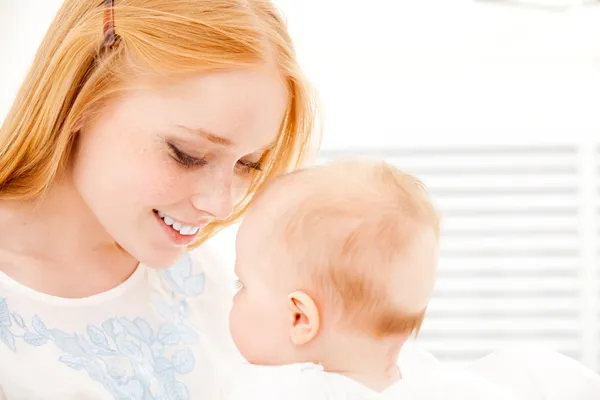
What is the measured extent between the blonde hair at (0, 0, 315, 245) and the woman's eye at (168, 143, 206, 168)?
0.38 ft

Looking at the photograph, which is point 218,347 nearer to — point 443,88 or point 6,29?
point 6,29

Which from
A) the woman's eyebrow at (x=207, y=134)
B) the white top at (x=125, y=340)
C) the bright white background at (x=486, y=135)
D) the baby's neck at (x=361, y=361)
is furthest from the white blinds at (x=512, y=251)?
the baby's neck at (x=361, y=361)

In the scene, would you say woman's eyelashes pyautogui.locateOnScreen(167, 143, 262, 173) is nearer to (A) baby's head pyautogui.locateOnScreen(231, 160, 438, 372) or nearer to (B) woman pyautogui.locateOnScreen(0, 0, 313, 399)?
(B) woman pyautogui.locateOnScreen(0, 0, 313, 399)

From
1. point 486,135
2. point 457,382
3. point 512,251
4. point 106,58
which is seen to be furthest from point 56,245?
point 512,251

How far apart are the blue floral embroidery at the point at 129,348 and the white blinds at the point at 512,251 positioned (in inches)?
87.3

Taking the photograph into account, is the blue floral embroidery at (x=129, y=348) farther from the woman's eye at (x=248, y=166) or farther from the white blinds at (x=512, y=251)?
the white blinds at (x=512, y=251)

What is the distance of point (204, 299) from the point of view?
1.57 m

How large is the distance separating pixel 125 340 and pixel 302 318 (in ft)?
1.28

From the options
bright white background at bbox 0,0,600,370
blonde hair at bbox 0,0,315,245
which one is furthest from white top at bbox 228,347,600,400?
bright white background at bbox 0,0,600,370

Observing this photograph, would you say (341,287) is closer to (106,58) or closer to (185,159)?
(185,159)

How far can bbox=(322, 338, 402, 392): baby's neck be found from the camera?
112cm

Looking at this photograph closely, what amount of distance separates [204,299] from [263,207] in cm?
46

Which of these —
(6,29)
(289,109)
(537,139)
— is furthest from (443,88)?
(289,109)

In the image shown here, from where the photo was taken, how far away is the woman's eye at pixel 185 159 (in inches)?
49.9
